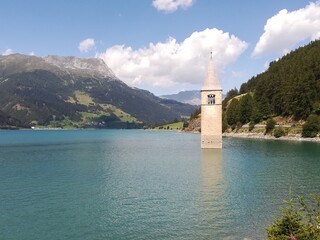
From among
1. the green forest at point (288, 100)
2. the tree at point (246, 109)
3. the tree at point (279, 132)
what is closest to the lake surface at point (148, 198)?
the tree at point (279, 132)

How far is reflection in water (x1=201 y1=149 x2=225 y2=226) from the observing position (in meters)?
33.0

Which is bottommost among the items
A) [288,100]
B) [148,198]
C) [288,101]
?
[148,198]

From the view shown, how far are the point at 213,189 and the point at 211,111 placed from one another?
56.5 metres

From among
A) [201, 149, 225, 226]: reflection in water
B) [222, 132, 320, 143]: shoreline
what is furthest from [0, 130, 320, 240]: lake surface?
[222, 132, 320, 143]: shoreline

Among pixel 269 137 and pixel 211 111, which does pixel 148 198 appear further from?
pixel 269 137

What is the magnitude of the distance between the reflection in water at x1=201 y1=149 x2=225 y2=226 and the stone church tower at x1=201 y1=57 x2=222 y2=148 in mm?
24413

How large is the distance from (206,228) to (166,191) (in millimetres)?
15064

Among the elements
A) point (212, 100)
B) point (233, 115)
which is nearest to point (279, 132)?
point (233, 115)

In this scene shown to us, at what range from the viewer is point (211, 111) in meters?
99.9

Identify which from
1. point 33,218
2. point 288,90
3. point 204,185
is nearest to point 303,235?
point 33,218

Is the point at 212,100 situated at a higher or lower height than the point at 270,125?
higher

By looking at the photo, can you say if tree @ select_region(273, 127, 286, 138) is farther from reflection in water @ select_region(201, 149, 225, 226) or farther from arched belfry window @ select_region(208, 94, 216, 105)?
reflection in water @ select_region(201, 149, 225, 226)

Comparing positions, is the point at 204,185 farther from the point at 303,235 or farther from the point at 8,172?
the point at 8,172

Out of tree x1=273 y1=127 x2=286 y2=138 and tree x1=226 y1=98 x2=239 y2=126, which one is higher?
tree x1=226 y1=98 x2=239 y2=126
